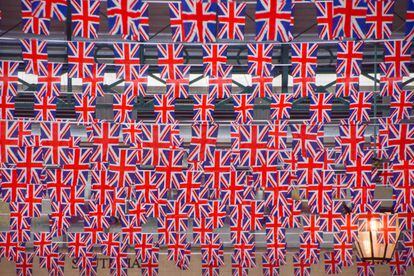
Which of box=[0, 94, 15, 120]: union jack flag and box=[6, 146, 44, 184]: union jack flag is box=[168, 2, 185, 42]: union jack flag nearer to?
box=[0, 94, 15, 120]: union jack flag

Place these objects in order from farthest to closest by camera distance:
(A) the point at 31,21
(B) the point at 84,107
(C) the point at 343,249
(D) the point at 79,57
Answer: (C) the point at 343,249, (B) the point at 84,107, (D) the point at 79,57, (A) the point at 31,21

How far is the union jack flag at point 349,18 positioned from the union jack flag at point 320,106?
2227 millimetres

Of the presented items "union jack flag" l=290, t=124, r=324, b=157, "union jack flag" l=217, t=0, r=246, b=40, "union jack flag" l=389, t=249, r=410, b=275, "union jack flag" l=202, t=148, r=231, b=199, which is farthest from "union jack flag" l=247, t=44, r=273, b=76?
"union jack flag" l=389, t=249, r=410, b=275

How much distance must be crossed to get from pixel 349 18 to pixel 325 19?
0.55 m

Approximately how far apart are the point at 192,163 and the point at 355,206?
451cm

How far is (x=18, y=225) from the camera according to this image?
24.0 m

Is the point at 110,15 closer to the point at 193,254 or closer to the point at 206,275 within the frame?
the point at 206,275

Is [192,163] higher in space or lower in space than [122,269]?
higher

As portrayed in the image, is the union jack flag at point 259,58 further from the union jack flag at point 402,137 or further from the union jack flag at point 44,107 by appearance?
the union jack flag at point 44,107

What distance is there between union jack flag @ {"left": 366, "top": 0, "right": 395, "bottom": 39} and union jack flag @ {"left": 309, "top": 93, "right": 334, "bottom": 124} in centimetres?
237

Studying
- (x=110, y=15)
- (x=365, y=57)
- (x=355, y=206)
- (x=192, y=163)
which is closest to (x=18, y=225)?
(x=192, y=163)

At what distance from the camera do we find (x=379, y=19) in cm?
1897

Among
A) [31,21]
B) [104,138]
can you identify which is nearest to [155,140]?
[104,138]

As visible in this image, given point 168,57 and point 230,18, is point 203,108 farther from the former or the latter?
point 230,18
